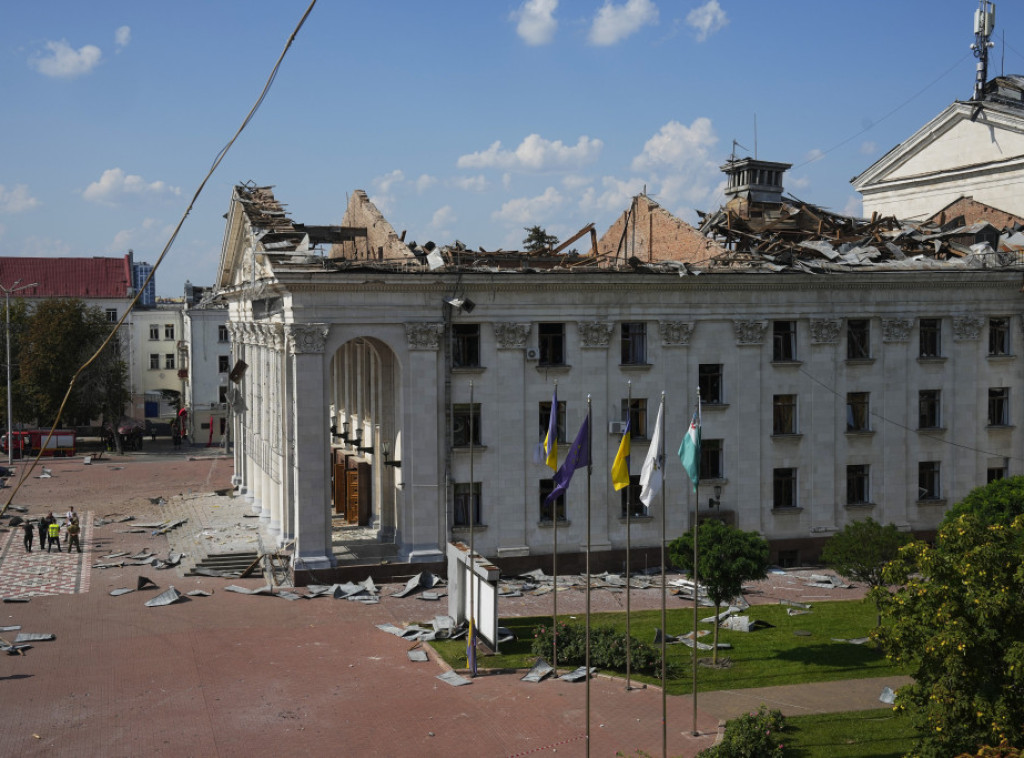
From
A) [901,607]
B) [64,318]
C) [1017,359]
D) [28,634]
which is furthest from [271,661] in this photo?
[64,318]

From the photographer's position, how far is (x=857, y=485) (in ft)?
152

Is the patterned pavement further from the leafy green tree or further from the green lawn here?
the leafy green tree

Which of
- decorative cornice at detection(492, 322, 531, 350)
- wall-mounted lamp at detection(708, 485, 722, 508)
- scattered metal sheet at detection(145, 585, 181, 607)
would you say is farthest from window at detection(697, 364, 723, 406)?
scattered metal sheet at detection(145, 585, 181, 607)

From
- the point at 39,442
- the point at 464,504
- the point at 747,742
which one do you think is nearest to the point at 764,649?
the point at 747,742

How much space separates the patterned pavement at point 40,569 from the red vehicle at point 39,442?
103ft

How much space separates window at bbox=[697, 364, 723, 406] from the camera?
4450cm

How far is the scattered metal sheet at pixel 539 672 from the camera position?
98.8ft

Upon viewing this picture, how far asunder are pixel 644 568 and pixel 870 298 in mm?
14664

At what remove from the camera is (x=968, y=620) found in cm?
2175

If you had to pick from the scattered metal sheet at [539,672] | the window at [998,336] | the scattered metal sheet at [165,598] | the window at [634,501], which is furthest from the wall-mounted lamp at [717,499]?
the scattered metal sheet at [165,598]

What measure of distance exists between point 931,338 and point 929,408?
9.83 feet

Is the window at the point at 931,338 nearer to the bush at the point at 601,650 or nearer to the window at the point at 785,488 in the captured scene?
the window at the point at 785,488

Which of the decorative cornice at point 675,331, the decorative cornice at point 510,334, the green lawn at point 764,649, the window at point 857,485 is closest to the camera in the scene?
the green lawn at point 764,649

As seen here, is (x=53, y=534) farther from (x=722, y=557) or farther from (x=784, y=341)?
(x=784, y=341)
